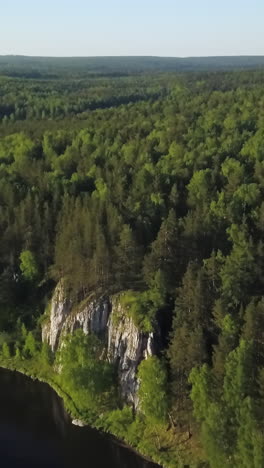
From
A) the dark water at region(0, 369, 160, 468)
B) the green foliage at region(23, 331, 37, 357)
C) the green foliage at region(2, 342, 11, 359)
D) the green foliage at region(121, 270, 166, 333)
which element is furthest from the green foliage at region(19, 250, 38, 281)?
the green foliage at region(121, 270, 166, 333)

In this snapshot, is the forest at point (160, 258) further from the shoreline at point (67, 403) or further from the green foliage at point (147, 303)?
the shoreline at point (67, 403)

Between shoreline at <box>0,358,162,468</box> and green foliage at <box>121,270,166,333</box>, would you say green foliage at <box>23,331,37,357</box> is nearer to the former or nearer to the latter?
shoreline at <box>0,358,162,468</box>

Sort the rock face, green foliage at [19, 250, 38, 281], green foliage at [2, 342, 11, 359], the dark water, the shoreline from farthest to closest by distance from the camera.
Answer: green foliage at [19, 250, 38, 281] → green foliage at [2, 342, 11, 359] → the rock face → the shoreline → the dark water

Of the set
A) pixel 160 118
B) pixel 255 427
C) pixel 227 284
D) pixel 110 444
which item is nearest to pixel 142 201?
pixel 227 284

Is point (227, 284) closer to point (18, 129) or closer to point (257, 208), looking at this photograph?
point (257, 208)

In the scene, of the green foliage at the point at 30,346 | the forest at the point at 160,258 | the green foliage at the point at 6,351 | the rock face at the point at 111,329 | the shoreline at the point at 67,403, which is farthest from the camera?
the green foliage at the point at 6,351

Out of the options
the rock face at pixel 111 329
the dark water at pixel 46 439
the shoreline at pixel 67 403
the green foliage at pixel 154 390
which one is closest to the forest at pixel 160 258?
the green foliage at pixel 154 390
